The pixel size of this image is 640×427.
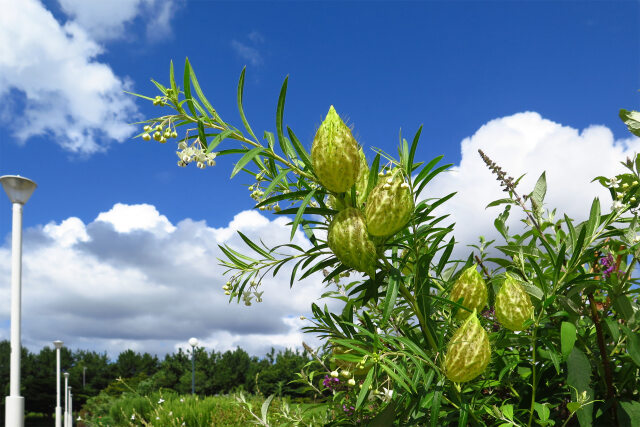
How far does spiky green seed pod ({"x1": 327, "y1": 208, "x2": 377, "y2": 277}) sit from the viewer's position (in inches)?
47.1

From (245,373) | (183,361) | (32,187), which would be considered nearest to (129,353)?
(183,361)

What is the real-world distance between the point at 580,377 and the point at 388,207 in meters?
0.70

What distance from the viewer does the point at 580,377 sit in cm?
133

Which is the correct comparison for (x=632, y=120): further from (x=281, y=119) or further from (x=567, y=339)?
(x=281, y=119)

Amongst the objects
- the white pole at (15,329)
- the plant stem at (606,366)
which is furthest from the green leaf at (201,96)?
the white pole at (15,329)

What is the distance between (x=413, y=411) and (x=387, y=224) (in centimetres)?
54

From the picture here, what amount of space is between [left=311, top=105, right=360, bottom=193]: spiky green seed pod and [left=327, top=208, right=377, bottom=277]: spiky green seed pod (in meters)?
0.07

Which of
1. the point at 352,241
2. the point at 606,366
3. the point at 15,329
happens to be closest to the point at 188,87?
the point at 352,241

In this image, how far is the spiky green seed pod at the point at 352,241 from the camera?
120 centimetres

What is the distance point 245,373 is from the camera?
41.3m

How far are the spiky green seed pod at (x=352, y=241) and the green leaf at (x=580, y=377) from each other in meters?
0.59

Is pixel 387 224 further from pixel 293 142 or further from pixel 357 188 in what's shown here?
pixel 293 142

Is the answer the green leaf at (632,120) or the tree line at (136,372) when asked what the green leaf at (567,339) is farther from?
the tree line at (136,372)

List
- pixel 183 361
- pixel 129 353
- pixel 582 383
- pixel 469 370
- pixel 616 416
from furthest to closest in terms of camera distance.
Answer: pixel 129 353 → pixel 183 361 → pixel 616 416 → pixel 582 383 → pixel 469 370
